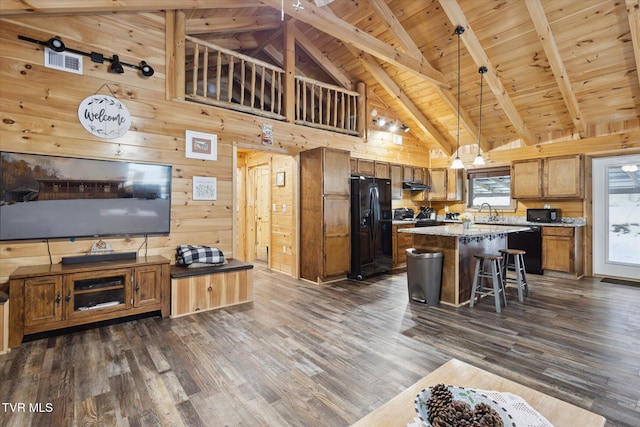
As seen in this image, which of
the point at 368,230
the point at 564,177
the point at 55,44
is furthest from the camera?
the point at 564,177

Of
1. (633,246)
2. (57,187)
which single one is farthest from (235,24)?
(633,246)

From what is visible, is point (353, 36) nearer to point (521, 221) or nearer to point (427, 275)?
point (427, 275)

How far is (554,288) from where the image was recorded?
15.7ft

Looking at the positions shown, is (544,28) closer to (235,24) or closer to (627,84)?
(627,84)

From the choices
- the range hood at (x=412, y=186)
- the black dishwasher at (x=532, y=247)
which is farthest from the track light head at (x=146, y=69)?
the black dishwasher at (x=532, y=247)

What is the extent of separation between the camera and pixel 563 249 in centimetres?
549

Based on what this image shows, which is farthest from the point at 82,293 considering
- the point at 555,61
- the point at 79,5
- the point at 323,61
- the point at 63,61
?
the point at 555,61

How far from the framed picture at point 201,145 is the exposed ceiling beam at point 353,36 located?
1.81 m

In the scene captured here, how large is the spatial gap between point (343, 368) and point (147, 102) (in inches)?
146

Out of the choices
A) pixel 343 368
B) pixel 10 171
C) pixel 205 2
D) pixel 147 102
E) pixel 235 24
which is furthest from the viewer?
pixel 235 24

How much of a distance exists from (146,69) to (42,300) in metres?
2.71

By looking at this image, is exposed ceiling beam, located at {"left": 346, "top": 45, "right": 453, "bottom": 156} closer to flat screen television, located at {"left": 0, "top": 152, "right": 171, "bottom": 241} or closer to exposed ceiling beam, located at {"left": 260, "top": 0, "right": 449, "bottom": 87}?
exposed ceiling beam, located at {"left": 260, "top": 0, "right": 449, "bottom": 87}

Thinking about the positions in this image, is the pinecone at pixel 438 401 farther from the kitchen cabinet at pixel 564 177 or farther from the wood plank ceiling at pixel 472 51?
the kitchen cabinet at pixel 564 177

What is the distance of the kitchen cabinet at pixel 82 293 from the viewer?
2812 mm
